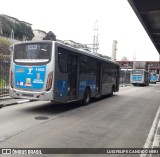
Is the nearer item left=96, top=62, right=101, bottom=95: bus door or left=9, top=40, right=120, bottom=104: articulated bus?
left=9, top=40, right=120, bottom=104: articulated bus

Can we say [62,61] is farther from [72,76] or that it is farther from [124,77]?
[124,77]

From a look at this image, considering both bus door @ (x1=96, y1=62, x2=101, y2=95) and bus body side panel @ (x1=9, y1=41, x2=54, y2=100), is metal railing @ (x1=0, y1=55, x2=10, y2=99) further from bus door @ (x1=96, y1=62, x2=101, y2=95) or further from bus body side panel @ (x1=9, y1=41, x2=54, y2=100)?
bus door @ (x1=96, y1=62, x2=101, y2=95)

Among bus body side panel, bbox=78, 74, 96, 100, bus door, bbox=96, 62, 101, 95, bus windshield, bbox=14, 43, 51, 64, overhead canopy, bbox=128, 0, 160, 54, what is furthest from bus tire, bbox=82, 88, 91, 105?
overhead canopy, bbox=128, 0, 160, 54

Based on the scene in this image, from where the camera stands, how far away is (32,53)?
11.7 meters

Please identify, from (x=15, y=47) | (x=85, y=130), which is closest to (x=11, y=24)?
(x=15, y=47)

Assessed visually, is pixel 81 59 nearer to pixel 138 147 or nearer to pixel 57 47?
pixel 57 47

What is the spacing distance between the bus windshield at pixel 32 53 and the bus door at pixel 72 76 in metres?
1.44

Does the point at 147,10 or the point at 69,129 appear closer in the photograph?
the point at 69,129

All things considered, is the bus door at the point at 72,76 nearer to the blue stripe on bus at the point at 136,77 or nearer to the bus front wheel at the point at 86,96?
the bus front wheel at the point at 86,96

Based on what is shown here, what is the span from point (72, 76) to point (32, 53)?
2201mm

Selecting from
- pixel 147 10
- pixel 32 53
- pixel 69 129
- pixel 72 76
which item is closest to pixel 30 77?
pixel 32 53

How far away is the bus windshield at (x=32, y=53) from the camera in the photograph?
37.1 feet

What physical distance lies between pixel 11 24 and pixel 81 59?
71.8 meters

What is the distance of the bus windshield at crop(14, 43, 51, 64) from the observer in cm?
1132
